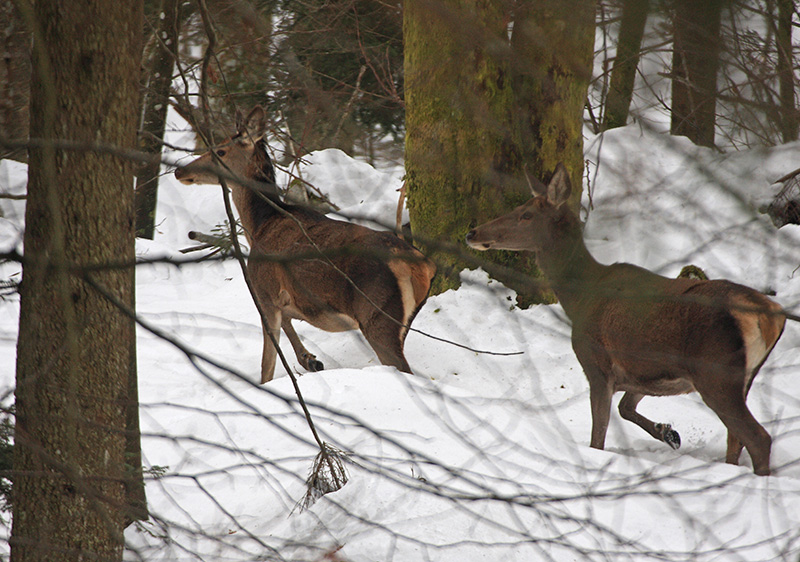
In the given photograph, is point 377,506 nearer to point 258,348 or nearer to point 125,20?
point 125,20

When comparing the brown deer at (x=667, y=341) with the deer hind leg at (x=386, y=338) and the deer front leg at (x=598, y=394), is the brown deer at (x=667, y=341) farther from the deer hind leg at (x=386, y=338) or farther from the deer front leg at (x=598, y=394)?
the deer hind leg at (x=386, y=338)

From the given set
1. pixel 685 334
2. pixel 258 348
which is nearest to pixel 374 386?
pixel 685 334

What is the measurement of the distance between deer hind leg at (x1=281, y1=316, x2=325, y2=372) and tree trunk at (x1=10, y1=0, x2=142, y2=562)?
406cm

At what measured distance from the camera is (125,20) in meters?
2.62

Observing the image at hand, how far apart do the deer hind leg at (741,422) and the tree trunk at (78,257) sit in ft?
11.2

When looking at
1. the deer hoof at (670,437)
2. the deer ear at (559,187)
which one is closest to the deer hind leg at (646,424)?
the deer hoof at (670,437)

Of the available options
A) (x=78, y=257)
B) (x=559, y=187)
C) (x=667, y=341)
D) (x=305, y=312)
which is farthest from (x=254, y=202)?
Result: (x=78, y=257)

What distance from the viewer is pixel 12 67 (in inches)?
130

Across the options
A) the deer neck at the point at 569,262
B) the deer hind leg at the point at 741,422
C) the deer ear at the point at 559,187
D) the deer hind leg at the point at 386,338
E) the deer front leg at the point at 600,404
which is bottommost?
the deer hind leg at the point at 741,422

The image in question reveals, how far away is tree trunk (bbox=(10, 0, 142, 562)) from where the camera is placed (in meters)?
2.58

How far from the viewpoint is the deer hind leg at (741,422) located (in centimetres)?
455

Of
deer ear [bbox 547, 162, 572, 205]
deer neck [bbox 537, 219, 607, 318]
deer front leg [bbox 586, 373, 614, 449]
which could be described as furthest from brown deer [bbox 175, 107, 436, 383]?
deer front leg [bbox 586, 373, 614, 449]

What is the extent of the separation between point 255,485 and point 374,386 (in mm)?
1149

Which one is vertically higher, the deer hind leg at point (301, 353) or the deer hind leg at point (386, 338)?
the deer hind leg at point (301, 353)
